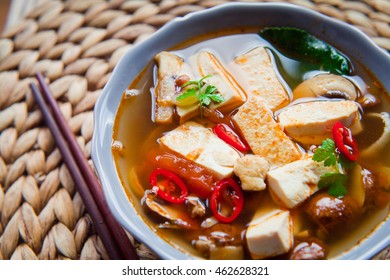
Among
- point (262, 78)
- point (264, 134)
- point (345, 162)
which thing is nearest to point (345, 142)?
point (345, 162)

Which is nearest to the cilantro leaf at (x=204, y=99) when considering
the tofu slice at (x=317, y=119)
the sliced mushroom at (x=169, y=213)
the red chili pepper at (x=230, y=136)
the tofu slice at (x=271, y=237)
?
the red chili pepper at (x=230, y=136)

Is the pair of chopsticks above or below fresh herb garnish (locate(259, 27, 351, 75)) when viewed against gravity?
below

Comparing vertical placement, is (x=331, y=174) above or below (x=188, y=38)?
below

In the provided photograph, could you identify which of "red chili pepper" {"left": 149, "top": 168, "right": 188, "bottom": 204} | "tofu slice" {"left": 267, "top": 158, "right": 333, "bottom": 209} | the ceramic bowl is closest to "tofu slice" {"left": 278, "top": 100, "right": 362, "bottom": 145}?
"tofu slice" {"left": 267, "top": 158, "right": 333, "bottom": 209}

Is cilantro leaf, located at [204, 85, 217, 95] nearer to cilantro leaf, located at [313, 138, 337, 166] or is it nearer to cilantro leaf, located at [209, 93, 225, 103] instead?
cilantro leaf, located at [209, 93, 225, 103]

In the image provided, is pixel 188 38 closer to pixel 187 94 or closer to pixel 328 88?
pixel 187 94
